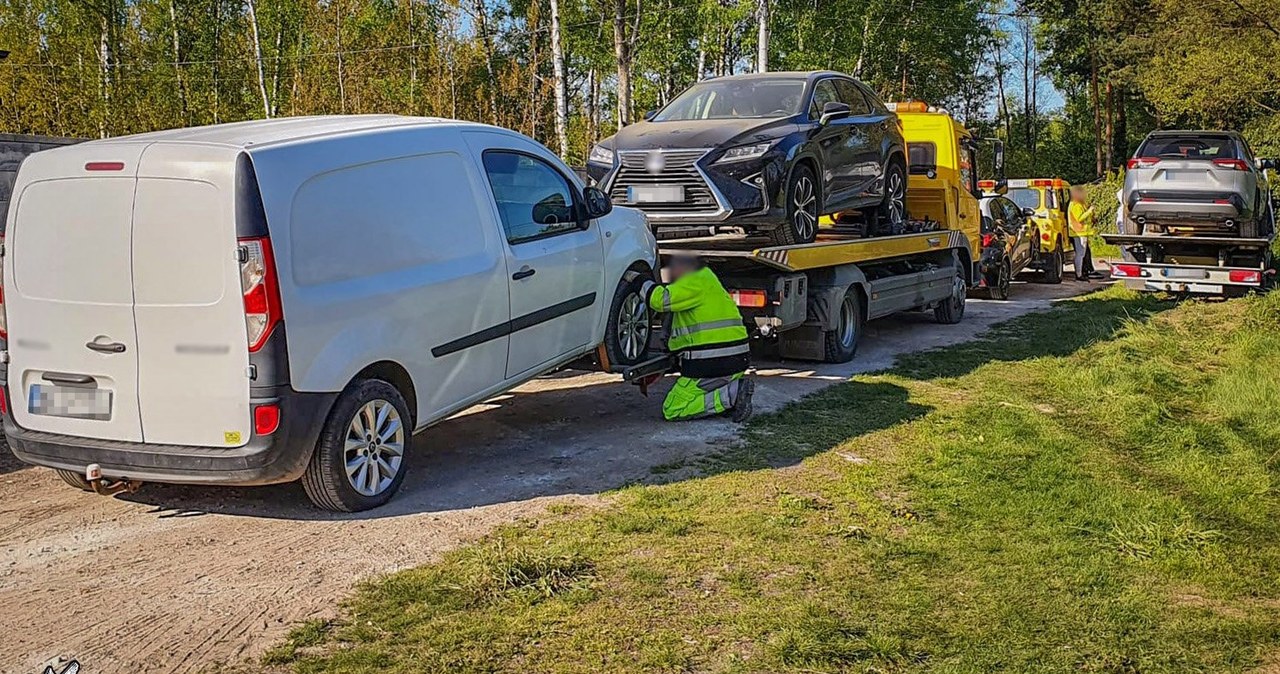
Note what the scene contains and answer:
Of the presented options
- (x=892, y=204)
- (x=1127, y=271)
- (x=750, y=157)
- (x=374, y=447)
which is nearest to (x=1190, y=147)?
(x=1127, y=271)

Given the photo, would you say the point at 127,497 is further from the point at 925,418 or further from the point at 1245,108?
the point at 1245,108

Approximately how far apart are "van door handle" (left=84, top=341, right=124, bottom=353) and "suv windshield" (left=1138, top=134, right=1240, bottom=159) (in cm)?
1482

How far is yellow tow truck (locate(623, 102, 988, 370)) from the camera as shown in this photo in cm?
955

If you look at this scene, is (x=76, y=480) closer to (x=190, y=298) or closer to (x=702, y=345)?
(x=190, y=298)

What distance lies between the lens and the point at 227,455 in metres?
5.04

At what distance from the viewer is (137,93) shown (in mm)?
27422

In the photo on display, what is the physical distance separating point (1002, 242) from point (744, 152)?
9.50 m

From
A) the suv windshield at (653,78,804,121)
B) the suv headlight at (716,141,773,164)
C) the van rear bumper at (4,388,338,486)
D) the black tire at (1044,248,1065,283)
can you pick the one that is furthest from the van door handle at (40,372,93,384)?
the black tire at (1044,248,1065,283)

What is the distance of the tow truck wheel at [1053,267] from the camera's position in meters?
20.2

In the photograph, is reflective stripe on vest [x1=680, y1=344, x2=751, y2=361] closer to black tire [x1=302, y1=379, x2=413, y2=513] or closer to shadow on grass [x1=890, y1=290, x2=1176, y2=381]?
black tire [x1=302, y1=379, x2=413, y2=513]

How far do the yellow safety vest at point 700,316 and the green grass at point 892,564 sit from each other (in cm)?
64

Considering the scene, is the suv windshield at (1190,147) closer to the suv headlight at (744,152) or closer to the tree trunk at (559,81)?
the suv headlight at (744,152)

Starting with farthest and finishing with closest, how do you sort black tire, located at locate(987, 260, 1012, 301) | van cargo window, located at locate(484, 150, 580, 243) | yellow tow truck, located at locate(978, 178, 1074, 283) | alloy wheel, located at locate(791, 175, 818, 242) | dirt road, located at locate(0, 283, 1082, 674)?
yellow tow truck, located at locate(978, 178, 1074, 283), black tire, located at locate(987, 260, 1012, 301), alloy wheel, located at locate(791, 175, 818, 242), van cargo window, located at locate(484, 150, 580, 243), dirt road, located at locate(0, 283, 1082, 674)

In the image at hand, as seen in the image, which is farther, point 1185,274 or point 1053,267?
point 1053,267
